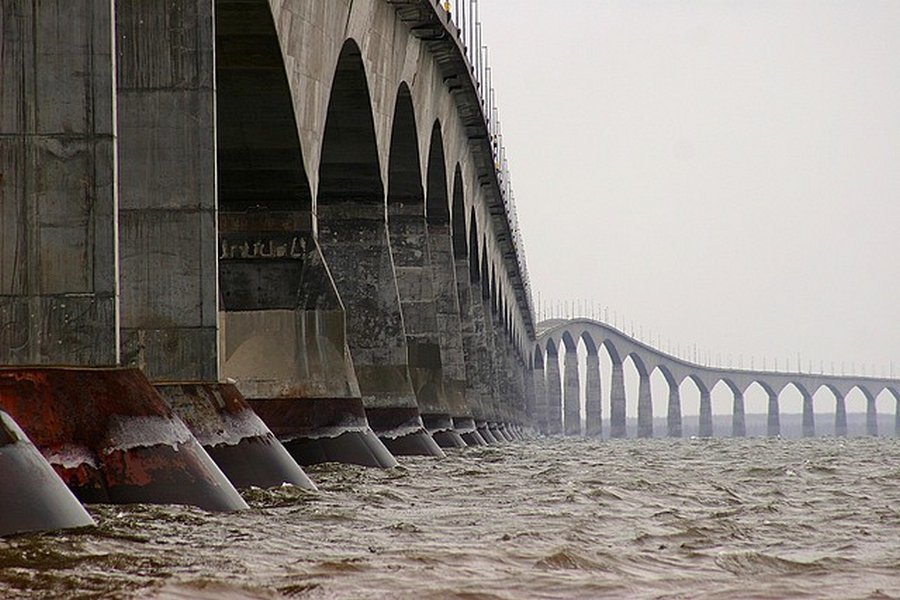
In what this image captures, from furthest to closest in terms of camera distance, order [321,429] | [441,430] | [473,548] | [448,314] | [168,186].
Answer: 1. [448,314]
2. [441,430]
3. [321,429]
4. [168,186]
5. [473,548]

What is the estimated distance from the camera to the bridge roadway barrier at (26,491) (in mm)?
8680

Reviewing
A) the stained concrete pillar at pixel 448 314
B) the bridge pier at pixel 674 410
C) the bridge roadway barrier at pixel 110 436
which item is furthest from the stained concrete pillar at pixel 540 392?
the bridge roadway barrier at pixel 110 436

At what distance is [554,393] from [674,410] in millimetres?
26131

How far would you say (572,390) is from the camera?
147 m

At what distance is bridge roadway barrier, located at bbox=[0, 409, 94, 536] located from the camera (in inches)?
342

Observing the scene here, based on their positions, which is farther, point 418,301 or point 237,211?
point 418,301

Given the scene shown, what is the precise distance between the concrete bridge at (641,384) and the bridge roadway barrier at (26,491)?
392ft

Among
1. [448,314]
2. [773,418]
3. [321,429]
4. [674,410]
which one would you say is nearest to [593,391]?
[674,410]

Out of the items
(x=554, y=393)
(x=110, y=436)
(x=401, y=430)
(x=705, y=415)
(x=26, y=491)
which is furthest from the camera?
(x=705, y=415)

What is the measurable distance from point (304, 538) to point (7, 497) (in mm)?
1770

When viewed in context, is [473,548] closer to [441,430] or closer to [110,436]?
[110,436]

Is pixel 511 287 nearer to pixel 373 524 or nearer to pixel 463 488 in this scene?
pixel 463 488

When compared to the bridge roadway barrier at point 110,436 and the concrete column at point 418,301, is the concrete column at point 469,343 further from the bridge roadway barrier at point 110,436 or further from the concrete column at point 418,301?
the bridge roadway barrier at point 110,436

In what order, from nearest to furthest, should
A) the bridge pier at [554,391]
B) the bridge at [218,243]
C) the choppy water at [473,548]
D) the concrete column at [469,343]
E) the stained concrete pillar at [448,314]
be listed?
the choppy water at [473,548], the bridge at [218,243], the stained concrete pillar at [448,314], the concrete column at [469,343], the bridge pier at [554,391]
